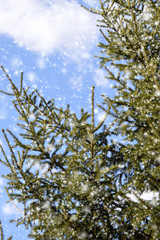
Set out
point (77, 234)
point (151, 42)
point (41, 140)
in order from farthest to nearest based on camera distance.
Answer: point (151, 42) < point (41, 140) < point (77, 234)

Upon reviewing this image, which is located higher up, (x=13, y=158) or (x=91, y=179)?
(x=13, y=158)

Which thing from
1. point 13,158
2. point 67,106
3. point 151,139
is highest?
point 67,106

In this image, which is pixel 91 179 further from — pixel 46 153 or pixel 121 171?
pixel 121 171

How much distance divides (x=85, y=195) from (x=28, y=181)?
107 cm

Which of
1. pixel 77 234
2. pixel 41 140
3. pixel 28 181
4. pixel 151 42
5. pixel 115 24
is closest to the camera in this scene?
pixel 77 234

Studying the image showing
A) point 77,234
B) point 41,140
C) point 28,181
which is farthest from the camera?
point 41,140

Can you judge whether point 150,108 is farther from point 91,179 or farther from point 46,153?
point 46,153

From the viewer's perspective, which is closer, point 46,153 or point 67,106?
point 46,153

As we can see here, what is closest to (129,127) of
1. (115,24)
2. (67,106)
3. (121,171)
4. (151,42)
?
(121,171)

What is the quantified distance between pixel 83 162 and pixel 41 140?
1046 millimetres

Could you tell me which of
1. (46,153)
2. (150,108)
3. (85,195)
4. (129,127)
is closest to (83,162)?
(85,195)

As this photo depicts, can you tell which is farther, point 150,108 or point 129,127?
point 129,127

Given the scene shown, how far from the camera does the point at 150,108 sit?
4.74 m

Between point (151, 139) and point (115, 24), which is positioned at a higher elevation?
point (115, 24)
